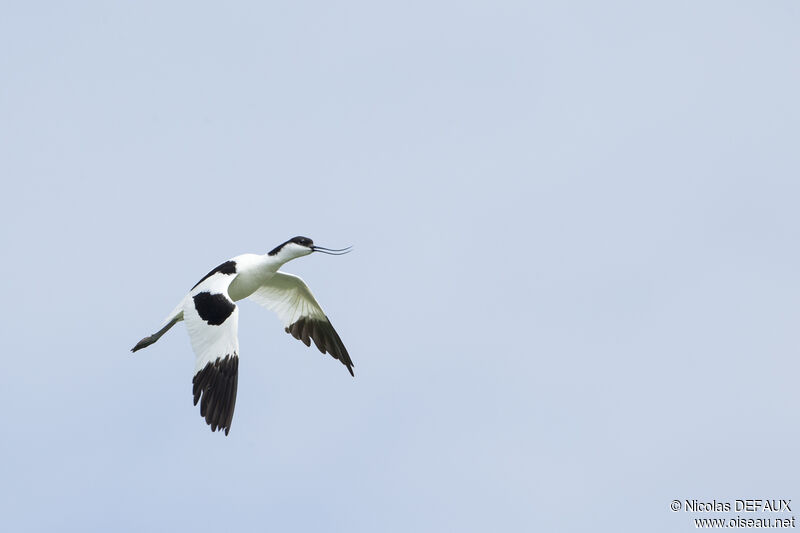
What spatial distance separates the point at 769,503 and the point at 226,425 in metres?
7.42

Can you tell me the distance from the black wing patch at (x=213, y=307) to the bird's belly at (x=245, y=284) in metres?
1.71

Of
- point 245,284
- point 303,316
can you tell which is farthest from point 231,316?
point 303,316

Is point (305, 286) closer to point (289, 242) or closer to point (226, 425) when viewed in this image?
point (289, 242)

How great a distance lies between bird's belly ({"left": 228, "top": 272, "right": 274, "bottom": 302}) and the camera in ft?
65.0

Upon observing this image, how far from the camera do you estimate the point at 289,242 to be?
66.0 feet

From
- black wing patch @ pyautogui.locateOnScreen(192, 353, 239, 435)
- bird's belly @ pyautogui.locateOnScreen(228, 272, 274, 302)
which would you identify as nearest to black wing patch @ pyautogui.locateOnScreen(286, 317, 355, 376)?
bird's belly @ pyautogui.locateOnScreen(228, 272, 274, 302)

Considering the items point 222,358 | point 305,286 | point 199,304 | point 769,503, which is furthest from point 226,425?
point 769,503

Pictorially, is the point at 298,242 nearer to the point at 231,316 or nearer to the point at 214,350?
the point at 231,316

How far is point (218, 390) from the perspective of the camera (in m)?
16.2

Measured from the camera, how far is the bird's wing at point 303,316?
2170 cm

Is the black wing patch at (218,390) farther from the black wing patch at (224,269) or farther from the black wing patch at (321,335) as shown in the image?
the black wing patch at (321,335)

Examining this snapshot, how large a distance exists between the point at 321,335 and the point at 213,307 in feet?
15.0

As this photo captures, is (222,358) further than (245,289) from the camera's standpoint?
No

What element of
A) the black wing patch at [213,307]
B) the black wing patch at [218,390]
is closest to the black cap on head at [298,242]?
the black wing patch at [213,307]
